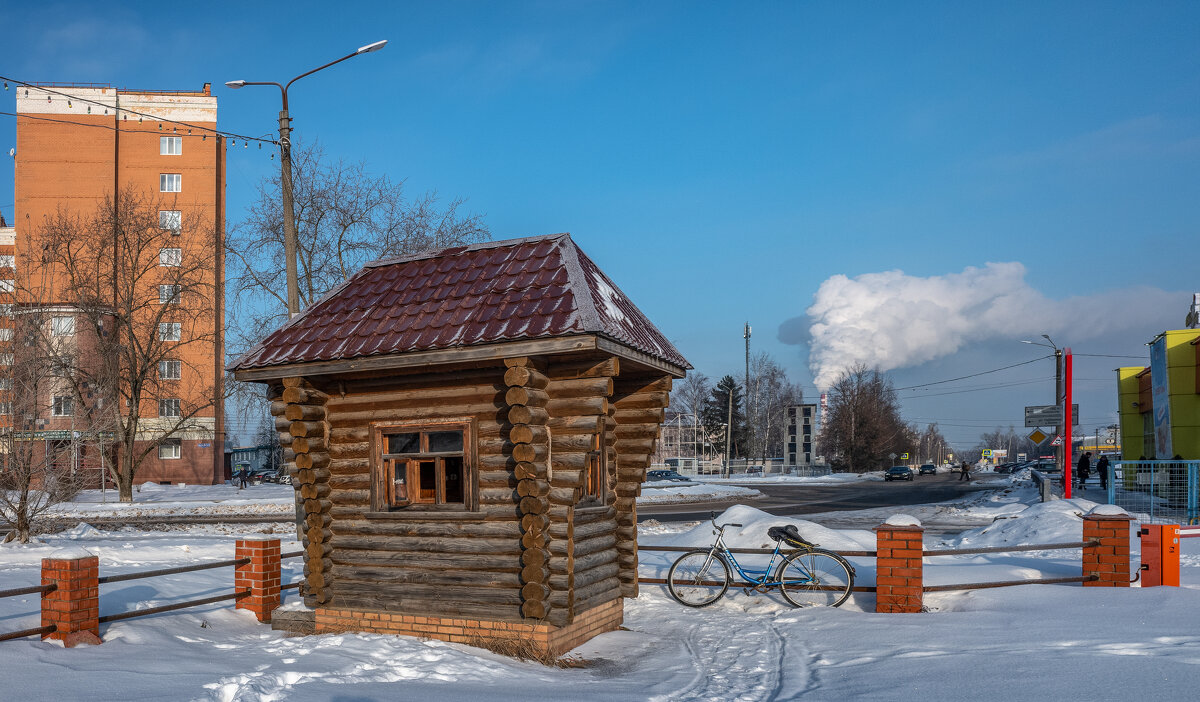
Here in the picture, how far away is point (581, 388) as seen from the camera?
25.6ft

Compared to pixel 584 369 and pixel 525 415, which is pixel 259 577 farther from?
pixel 584 369

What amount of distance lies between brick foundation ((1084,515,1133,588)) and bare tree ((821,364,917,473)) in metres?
67.2

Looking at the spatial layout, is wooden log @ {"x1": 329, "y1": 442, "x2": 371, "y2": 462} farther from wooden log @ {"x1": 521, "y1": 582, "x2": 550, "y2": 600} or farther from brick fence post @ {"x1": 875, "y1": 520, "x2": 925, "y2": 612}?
brick fence post @ {"x1": 875, "y1": 520, "x2": 925, "y2": 612}

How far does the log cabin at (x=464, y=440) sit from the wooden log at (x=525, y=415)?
20mm

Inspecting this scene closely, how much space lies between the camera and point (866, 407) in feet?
249

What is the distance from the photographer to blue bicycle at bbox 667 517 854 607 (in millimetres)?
10062

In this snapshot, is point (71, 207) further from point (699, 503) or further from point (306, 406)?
point (306, 406)

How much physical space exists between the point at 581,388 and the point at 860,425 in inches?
2821

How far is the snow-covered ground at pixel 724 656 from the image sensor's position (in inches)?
240

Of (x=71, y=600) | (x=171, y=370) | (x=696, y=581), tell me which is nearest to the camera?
(x=71, y=600)

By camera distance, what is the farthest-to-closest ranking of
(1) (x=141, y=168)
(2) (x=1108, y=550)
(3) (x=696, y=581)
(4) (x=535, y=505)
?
(1) (x=141, y=168), (3) (x=696, y=581), (2) (x=1108, y=550), (4) (x=535, y=505)

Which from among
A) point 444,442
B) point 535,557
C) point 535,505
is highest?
point 444,442

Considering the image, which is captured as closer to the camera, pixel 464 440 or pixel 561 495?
pixel 561 495

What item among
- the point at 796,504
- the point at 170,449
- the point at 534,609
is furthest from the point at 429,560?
the point at 170,449
